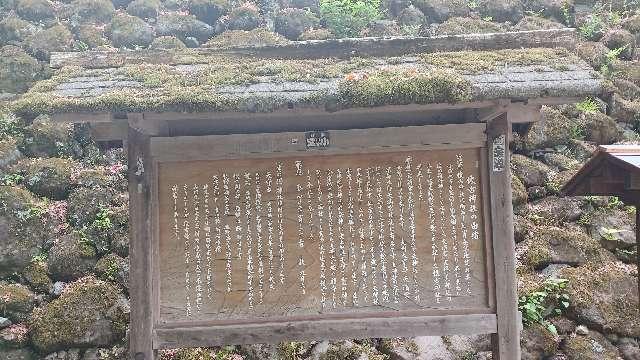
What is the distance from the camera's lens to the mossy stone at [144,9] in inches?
680

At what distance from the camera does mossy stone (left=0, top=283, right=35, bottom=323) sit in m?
8.84

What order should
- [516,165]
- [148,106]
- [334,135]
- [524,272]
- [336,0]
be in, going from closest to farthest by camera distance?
[148,106], [334,135], [524,272], [516,165], [336,0]

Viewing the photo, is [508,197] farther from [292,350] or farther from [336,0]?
[336,0]

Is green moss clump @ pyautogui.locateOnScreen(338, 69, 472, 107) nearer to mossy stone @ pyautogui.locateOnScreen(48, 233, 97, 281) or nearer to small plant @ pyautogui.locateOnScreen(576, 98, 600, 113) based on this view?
mossy stone @ pyautogui.locateOnScreen(48, 233, 97, 281)

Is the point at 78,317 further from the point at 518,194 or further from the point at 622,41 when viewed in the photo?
the point at 622,41

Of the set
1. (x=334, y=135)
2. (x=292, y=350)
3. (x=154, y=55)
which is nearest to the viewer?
(x=334, y=135)

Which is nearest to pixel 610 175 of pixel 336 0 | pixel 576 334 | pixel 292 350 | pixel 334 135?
pixel 334 135

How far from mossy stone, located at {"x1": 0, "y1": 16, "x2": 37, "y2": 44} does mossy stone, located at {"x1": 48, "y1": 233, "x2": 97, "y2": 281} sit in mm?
8499

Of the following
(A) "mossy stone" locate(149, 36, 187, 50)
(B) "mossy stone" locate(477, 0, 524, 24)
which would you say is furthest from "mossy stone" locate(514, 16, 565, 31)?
(A) "mossy stone" locate(149, 36, 187, 50)

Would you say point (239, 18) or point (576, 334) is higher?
point (239, 18)

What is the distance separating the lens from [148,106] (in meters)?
4.79

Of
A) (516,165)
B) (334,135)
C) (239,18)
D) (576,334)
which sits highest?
(239,18)

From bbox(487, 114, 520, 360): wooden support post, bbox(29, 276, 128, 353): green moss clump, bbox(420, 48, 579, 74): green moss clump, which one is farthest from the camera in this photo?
bbox(29, 276, 128, 353): green moss clump

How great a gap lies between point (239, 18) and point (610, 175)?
13.8m
